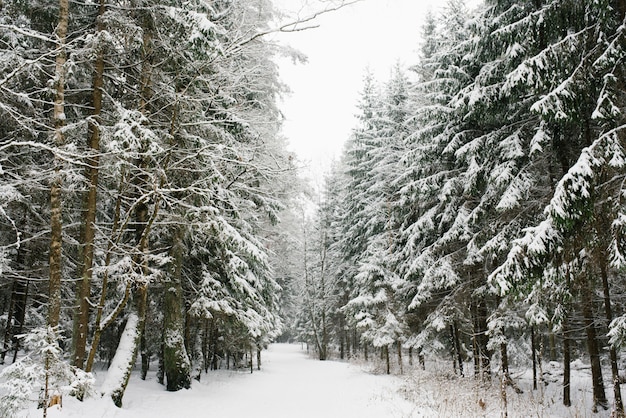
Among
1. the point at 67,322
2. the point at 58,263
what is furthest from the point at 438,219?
the point at 67,322

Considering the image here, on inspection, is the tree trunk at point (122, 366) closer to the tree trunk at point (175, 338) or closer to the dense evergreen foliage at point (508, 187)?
the tree trunk at point (175, 338)

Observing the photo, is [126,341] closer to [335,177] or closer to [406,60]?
[406,60]

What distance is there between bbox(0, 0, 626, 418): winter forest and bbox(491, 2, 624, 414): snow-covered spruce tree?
0.04 meters

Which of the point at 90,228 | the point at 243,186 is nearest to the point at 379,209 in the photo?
the point at 243,186

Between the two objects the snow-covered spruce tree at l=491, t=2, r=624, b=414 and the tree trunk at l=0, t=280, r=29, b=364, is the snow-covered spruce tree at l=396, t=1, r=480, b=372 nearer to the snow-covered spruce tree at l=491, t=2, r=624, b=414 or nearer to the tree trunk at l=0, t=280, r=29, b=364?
the snow-covered spruce tree at l=491, t=2, r=624, b=414

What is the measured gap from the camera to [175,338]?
10.2 meters

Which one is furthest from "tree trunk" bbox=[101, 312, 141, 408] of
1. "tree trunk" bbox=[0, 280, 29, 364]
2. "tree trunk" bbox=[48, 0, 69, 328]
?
"tree trunk" bbox=[0, 280, 29, 364]

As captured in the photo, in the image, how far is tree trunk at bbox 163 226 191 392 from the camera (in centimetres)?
1013

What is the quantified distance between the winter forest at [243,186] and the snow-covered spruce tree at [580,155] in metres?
0.04

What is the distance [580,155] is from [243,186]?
21.5 feet

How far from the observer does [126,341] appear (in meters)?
8.42

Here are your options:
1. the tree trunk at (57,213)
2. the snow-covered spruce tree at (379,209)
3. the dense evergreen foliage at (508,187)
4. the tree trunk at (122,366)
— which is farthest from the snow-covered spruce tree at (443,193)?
the tree trunk at (57,213)

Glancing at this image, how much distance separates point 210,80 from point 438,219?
9.87 meters

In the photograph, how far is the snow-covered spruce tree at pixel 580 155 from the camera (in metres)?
5.43
